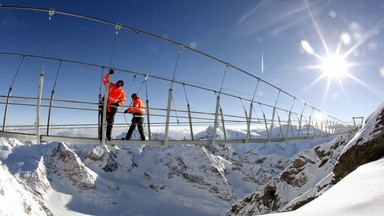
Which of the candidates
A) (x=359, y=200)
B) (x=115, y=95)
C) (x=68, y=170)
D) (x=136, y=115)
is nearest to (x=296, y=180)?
(x=136, y=115)

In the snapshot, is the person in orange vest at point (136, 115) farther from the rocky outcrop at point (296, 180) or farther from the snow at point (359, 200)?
the rocky outcrop at point (296, 180)

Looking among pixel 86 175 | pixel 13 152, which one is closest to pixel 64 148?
pixel 86 175

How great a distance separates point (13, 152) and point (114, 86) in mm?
150763

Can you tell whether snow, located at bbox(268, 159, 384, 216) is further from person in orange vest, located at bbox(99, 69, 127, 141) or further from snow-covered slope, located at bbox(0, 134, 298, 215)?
snow-covered slope, located at bbox(0, 134, 298, 215)

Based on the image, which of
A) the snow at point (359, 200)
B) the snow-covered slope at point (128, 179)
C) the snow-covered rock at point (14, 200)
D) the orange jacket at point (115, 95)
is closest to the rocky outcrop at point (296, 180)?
the snow at point (359, 200)

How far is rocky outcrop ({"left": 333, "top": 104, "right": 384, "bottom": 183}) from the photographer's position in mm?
5511

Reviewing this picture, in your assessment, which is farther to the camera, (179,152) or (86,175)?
(179,152)

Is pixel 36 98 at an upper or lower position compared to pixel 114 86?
lower

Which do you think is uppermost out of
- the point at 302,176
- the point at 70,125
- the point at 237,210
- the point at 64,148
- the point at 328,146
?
the point at 70,125

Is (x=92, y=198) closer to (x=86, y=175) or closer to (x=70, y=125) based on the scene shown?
(x=86, y=175)

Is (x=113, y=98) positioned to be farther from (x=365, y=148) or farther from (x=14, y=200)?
(x=14, y=200)

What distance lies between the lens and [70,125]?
15.9ft

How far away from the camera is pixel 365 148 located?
586 centimetres

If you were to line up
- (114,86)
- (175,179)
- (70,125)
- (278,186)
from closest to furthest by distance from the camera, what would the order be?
(70,125), (114,86), (278,186), (175,179)
